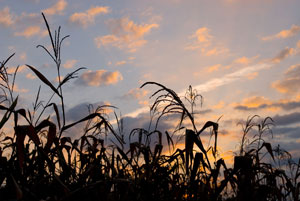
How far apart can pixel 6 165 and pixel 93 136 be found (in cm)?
152

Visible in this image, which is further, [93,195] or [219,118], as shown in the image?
[219,118]

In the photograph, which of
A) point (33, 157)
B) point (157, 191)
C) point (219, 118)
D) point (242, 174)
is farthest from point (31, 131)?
point (219, 118)

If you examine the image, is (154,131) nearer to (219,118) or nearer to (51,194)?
(219,118)

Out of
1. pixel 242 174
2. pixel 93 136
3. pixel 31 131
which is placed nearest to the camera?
pixel 31 131

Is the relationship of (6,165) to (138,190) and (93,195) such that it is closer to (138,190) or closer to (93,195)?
(93,195)

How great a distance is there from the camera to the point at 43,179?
9.41ft

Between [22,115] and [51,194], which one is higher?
[22,115]

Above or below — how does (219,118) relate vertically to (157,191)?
above

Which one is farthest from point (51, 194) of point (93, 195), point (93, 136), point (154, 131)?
point (154, 131)

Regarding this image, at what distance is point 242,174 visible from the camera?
117 inches

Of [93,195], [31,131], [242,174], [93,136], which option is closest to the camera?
[31,131]

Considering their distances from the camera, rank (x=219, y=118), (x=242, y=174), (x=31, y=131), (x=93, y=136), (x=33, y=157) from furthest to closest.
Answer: (x=93, y=136), (x=219, y=118), (x=33, y=157), (x=242, y=174), (x=31, y=131)

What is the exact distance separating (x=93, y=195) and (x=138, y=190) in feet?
1.66

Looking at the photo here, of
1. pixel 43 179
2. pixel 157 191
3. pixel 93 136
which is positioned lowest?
pixel 157 191
